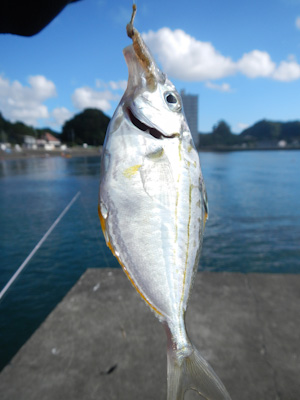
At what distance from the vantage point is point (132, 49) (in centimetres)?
111

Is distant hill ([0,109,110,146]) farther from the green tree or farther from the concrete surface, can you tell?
the concrete surface

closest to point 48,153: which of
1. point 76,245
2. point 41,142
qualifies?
point 41,142

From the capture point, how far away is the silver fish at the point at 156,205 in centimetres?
110

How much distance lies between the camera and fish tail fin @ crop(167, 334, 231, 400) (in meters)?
1.12

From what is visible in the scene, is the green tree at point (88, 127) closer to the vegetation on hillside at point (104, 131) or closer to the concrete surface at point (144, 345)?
the vegetation on hillside at point (104, 131)

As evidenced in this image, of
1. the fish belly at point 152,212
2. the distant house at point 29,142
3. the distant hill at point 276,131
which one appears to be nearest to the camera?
the fish belly at point 152,212

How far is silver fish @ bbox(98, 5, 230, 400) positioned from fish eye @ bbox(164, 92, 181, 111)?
11mm

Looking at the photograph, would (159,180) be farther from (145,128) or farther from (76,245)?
(76,245)

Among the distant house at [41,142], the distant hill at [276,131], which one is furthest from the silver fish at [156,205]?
the distant hill at [276,131]

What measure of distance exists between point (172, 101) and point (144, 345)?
304cm

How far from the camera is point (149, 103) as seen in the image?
45.8 inches

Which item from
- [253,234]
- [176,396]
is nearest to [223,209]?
[253,234]

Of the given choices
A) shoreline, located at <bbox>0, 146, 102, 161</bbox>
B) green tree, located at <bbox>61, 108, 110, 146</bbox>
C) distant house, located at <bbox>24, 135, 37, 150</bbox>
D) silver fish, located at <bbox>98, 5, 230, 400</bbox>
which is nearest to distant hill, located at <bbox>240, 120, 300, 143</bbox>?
green tree, located at <bbox>61, 108, 110, 146</bbox>

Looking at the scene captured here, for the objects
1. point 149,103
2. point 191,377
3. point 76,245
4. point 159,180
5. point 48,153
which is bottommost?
point 76,245
